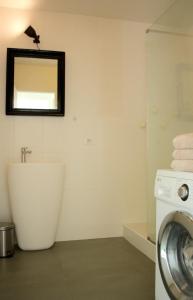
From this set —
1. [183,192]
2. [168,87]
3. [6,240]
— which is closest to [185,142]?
[183,192]

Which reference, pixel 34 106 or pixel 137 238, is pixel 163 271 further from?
pixel 34 106

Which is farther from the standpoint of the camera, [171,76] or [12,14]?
[12,14]

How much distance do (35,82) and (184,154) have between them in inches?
68.7

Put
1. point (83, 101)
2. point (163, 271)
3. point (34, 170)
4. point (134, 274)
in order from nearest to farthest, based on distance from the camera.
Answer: point (163, 271)
point (134, 274)
point (34, 170)
point (83, 101)

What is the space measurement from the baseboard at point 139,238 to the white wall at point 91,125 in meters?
0.12

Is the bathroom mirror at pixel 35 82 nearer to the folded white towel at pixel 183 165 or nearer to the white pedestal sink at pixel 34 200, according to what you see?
the white pedestal sink at pixel 34 200

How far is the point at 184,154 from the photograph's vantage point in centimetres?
130

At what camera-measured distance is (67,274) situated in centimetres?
186

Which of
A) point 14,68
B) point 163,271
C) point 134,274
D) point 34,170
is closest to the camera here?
point 163,271

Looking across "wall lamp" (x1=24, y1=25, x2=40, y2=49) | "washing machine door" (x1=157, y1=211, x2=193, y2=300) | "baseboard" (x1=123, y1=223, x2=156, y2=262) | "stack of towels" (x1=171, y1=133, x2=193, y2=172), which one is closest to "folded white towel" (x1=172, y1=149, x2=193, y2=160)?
"stack of towels" (x1=171, y1=133, x2=193, y2=172)

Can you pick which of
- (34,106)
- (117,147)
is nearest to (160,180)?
(117,147)

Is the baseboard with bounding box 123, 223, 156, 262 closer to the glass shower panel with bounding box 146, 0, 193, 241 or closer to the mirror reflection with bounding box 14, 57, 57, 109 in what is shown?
the glass shower panel with bounding box 146, 0, 193, 241

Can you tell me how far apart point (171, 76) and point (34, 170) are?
1.37 meters

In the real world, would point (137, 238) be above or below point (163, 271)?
below
